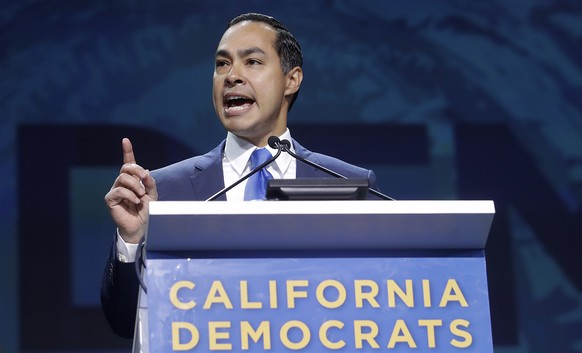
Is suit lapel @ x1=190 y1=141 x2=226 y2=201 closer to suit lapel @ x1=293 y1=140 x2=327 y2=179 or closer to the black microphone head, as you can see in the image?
suit lapel @ x1=293 y1=140 x2=327 y2=179

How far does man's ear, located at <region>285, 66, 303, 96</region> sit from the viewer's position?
273 centimetres

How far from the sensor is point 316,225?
1583 mm

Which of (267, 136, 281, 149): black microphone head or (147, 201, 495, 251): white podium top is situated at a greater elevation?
(267, 136, 281, 149): black microphone head

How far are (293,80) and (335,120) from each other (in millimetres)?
1127

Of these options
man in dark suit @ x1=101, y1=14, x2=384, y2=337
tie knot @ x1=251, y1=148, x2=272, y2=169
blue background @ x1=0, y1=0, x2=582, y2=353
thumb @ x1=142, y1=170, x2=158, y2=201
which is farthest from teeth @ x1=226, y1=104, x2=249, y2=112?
blue background @ x1=0, y1=0, x2=582, y2=353

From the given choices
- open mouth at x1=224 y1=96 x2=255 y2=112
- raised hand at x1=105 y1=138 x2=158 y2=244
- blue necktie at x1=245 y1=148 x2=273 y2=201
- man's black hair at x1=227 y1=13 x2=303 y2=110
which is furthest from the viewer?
man's black hair at x1=227 y1=13 x2=303 y2=110

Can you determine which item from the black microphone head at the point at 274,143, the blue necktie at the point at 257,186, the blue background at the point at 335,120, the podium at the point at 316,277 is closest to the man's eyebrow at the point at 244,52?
the blue necktie at the point at 257,186

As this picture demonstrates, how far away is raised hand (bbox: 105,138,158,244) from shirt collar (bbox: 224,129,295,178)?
52 cm

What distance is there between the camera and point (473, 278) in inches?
64.6

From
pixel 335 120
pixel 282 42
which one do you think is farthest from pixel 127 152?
pixel 335 120

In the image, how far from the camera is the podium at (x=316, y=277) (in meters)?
1.54

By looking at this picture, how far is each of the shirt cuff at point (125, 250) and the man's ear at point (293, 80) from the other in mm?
799
